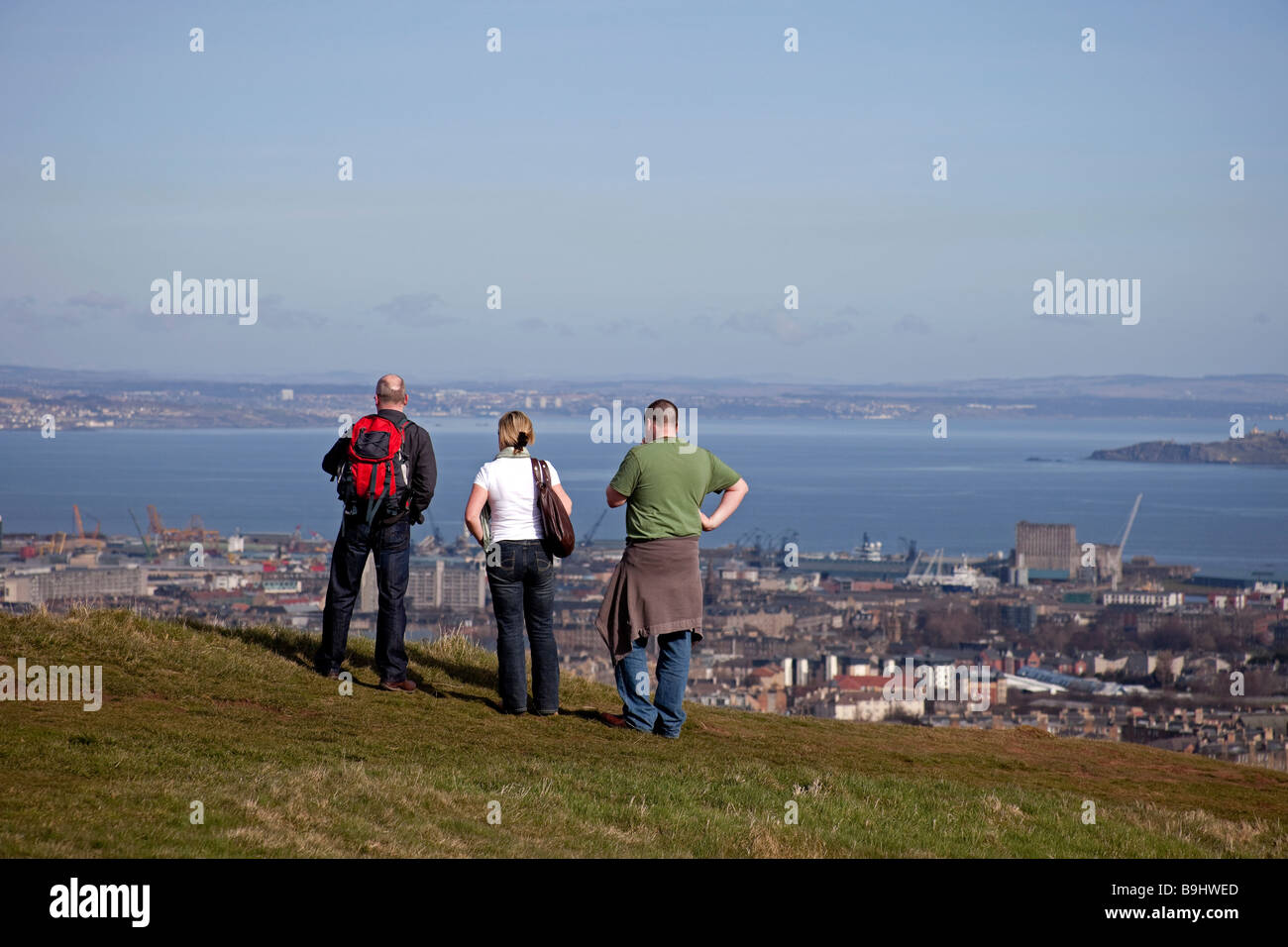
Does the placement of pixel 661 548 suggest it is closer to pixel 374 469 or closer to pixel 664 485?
pixel 664 485

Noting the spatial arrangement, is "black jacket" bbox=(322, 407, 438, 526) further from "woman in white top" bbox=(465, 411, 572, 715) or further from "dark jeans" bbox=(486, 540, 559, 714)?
"dark jeans" bbox=(486, 540, 559, 714)

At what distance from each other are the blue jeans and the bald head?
2321mm

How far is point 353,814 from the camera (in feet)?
18.8

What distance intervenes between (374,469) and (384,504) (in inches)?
10.8

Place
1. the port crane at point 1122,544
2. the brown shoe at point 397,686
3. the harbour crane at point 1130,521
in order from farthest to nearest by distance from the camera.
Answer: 1. the harbour crane at point 1130,521
2. the port crane at point 1122,544
3. the brown shoe at point 397,686

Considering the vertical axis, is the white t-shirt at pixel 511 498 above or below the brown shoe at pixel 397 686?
above

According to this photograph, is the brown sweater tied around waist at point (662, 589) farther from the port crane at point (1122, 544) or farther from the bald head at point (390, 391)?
the port crane at point (1122, 544)

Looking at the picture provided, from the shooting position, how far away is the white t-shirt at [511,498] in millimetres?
8062

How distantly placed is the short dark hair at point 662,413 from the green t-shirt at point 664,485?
0.12 m

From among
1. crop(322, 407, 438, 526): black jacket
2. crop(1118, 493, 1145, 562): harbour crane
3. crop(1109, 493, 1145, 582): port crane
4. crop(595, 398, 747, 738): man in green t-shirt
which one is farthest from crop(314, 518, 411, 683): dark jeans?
crop(1118, 493, 1145, 562): harbour crane

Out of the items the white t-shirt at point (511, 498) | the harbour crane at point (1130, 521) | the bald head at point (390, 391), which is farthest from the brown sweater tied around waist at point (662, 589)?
the harbour crane at point (1130, 521)

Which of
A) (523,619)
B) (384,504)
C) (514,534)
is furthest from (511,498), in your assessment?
(384,504)

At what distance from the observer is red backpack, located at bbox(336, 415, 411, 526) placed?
27.4ft

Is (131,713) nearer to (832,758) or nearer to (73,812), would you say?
(73,812)
